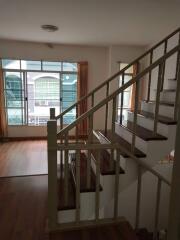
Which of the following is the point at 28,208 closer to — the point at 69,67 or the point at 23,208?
the point at 23,208

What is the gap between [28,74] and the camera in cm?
558

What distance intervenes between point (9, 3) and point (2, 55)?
259cm

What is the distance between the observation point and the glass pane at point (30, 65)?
5.48 m

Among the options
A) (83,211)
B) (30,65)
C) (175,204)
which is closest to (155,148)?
(83,211)

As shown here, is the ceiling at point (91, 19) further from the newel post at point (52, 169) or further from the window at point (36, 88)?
the newel post at point (52, 169)

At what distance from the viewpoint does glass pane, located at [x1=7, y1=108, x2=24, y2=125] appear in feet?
18.7

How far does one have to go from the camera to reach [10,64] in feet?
17.7

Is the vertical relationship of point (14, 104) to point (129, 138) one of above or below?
above

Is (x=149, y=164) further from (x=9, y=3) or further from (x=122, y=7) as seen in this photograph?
(x=9, y=3)

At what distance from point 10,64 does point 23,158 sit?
275 cm

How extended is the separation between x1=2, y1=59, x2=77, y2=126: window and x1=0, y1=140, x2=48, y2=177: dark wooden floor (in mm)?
819

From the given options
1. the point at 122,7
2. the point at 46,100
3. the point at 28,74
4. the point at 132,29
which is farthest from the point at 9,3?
the point at 46,100

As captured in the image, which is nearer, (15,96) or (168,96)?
(168,96)

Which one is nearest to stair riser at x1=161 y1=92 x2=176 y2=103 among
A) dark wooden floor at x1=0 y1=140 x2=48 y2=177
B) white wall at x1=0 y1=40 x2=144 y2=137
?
dark wooden floor at x1=0 y1=140 x2=48 y2=177
